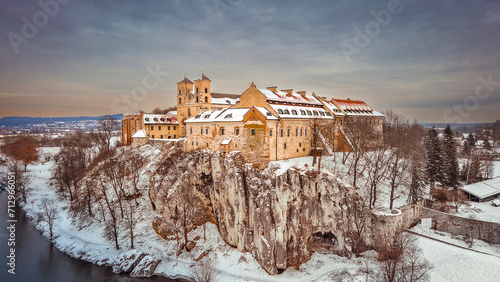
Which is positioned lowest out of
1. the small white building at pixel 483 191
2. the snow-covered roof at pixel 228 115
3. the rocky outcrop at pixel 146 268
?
the rocky outcrop at pixel 146 268

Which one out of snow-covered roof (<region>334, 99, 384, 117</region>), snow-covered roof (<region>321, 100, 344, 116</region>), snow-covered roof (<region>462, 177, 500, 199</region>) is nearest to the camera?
snow-covered roof (<region>462, 177, 500, 199</region>)

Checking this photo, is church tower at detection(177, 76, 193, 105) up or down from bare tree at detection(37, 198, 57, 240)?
up

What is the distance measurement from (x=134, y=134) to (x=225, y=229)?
31.3 m

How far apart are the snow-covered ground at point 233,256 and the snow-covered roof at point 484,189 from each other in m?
3.54

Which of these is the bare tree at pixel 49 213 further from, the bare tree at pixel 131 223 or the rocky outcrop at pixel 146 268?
the rocky outcrop at pixel 146 268

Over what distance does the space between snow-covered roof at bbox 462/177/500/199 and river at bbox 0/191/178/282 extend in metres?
44.6

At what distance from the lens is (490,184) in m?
42.2

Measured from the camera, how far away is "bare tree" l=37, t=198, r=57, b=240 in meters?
39.6

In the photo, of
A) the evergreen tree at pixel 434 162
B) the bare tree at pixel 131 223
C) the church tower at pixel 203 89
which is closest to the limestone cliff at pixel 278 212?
the bare tree at pixel 131 223

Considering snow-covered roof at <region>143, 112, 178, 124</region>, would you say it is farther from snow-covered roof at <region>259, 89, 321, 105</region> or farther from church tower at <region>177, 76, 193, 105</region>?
snow-covered roof at <region>259, 89, 321, 105</region>

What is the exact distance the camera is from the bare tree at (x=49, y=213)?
39612 mm

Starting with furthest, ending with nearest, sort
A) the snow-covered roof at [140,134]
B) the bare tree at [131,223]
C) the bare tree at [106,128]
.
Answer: the bare tree at [106,128] → the snow-covered roof at [140,134] → the bare tree at [131,223]

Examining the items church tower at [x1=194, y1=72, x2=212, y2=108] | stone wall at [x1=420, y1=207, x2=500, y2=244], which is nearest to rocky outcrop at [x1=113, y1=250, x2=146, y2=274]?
church tower at [x1=194, y1=72, x2=212, y2=108]

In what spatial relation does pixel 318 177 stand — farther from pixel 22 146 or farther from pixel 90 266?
pixel 22 146
